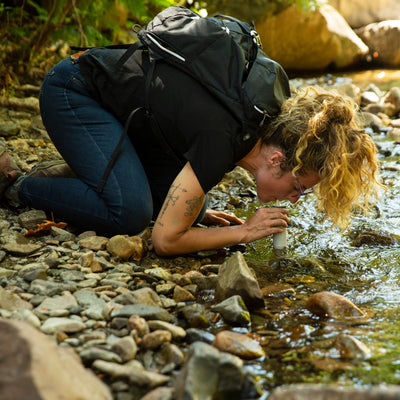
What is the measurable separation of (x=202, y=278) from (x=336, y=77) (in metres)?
7.96

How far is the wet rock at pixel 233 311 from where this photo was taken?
2.25 meters

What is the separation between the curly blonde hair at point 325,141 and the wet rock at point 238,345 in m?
1.01

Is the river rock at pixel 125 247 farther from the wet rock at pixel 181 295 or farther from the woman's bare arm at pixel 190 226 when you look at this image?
the wet rock at pixel 181 295

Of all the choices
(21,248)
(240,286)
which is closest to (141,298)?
(240,286)

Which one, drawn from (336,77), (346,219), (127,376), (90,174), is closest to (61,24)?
(90,174)

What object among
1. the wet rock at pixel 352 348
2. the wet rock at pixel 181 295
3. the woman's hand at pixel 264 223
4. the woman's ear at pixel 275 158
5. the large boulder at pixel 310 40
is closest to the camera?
the wet rock at pixel 352 348

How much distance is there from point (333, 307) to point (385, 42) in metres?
9.21

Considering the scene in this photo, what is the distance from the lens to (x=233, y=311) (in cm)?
225

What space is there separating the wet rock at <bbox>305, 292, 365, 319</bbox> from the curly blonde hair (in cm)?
59

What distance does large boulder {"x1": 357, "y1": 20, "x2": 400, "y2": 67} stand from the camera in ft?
33.2

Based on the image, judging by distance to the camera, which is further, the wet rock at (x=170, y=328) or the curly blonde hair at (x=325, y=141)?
the curly blonde hair at (x=325, y=141)

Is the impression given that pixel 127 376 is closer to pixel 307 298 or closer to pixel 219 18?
pixel 307 298

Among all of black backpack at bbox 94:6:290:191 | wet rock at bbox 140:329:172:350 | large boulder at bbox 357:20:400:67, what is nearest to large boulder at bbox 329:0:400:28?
large boulder at bbox 357:20:400:67

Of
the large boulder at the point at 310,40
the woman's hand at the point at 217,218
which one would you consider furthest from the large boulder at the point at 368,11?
the woman's hand at the point at 217,218
